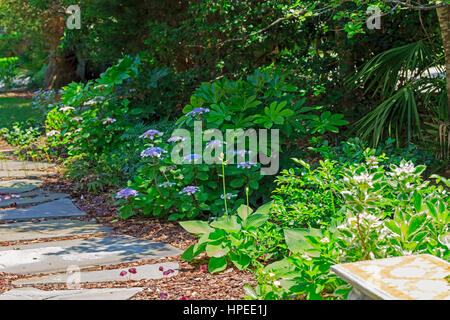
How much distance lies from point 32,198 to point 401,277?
397 centimetres

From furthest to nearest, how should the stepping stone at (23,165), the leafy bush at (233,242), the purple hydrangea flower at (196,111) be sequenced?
the stepping stone at (23,165)
the purple hydrangea flower at (196,111)
the leafy bush at (233,242)

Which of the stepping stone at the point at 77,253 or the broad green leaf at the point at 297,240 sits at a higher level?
the broad green leaf at the point at 297,240

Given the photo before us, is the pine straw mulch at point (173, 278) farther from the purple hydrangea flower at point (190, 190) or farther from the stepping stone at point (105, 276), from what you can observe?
the purple hydrangea flower at point (190, 190)

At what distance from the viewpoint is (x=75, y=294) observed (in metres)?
2.80

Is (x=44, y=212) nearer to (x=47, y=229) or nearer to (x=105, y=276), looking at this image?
A: (x=47, y=229)

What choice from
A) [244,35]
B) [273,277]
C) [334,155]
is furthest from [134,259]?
[244,35]

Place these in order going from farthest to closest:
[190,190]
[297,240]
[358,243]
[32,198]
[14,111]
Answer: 1. [14,111]
2. [32,198]
3. [190,190]
4. [297,240]
5. [358,243]

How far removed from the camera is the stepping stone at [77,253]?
11.2 ft

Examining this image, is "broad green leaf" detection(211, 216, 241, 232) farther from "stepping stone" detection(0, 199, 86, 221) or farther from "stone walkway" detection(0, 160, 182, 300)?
"stepping stone" detection(0, 199, 86, 221)

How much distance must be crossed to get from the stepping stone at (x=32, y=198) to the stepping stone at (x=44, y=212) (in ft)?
0.56

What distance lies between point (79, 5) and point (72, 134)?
3.31 m

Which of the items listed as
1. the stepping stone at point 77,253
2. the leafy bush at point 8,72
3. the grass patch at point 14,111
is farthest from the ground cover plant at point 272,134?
the leafy bush at point 8,72

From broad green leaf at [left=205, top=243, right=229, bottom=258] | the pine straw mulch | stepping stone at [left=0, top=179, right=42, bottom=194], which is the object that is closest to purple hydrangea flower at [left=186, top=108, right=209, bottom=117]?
the pine straw mulch

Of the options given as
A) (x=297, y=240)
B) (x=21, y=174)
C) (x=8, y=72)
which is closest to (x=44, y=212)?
(x=21, y=174)
